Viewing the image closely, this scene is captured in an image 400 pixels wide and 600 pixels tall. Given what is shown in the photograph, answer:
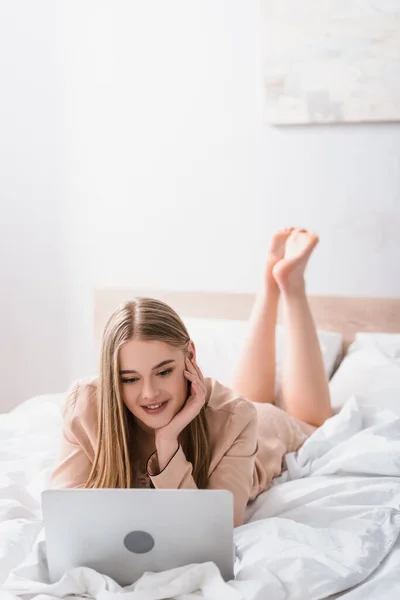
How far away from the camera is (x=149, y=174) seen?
2895mm

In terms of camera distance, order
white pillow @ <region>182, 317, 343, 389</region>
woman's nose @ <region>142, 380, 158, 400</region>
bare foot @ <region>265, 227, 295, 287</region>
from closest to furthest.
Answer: woman's nose @ <region>142, 380, 158, 400</region>
bare foot @ <region>265, 227, 295, 287</region>
white pillow @ <region>182, 317, 343, 389</region>

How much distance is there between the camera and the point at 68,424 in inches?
64.5

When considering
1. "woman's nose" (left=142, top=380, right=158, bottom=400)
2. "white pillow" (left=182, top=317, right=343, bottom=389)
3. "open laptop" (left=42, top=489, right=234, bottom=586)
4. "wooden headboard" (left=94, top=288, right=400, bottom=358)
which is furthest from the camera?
"wooden headboard" (left=94, top=288, right=400, bottom=358)

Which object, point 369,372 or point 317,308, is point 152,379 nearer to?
point 369,372

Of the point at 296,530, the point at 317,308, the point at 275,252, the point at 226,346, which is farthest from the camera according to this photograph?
the point at 317,308

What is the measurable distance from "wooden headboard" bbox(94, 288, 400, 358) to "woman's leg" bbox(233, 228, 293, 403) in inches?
14.6

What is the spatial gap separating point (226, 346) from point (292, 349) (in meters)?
0.32

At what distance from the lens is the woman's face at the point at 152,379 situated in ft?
5.00

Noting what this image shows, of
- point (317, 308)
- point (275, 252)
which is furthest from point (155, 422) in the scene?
point (317, 308)

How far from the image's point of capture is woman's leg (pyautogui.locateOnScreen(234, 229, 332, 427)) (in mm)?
2186

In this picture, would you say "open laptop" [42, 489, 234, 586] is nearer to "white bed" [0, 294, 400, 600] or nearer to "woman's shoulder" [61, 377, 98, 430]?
"white bed" [0, 294, 400, 600]

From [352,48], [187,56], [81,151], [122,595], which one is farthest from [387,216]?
[122,595]

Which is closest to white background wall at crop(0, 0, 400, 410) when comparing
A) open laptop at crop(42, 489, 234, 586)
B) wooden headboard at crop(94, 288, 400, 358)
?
wooden headboard at crop(94, 288, 400, 358)

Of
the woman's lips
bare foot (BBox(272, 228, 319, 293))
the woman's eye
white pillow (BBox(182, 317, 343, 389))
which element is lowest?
white pillow (BBox(182, 317, 343, 389))
